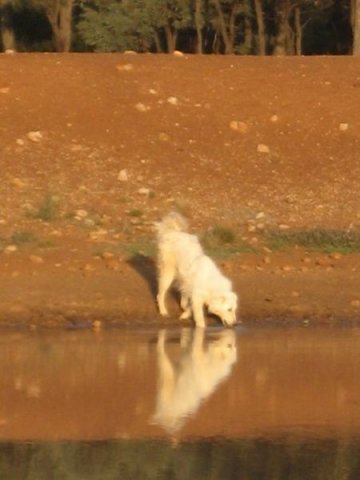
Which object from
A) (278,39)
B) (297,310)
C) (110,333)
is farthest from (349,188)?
(278,39)

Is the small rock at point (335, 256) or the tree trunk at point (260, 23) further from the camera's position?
the tree trunk at point (260, 23)

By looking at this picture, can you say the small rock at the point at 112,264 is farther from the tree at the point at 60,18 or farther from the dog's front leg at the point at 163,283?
the tree at the point at 60,18

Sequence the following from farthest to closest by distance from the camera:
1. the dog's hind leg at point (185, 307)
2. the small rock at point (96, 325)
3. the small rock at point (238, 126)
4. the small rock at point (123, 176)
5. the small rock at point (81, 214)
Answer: the small rock at point (238, 126)
the small rock at point (123, 176)
the small rock at point (81, 214)
the dog's hind leg at point (185, 307)
the small rock at point (96, 325)

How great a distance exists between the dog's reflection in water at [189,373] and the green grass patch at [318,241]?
3849mm

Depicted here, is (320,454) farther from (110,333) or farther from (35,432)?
(110,333)

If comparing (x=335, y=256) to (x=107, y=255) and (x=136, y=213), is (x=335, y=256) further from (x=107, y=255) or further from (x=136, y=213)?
(x=136, y=213)

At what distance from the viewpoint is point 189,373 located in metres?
12.6

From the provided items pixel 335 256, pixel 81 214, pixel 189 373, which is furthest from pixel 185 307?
pixel 81 214

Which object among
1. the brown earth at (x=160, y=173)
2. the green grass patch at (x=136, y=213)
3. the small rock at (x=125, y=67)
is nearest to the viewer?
the brown earth at (x=160, y=173)

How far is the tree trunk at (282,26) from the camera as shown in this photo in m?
37.2

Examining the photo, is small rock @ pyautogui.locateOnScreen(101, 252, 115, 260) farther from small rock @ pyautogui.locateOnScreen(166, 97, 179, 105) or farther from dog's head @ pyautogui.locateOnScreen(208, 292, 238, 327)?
small rock @ pyautogui.locateOnScreen(166, 97, 179, 105)

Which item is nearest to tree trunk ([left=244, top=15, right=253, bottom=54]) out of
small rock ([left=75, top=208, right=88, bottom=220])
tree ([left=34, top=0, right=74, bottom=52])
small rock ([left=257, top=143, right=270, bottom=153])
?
tree ([left=34, top=0, right=74, bottom=52])

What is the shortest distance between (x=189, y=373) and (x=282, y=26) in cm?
2548

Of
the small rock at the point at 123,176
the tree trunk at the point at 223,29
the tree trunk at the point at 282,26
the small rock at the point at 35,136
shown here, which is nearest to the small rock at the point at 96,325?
the small rock at the point at 123,176
